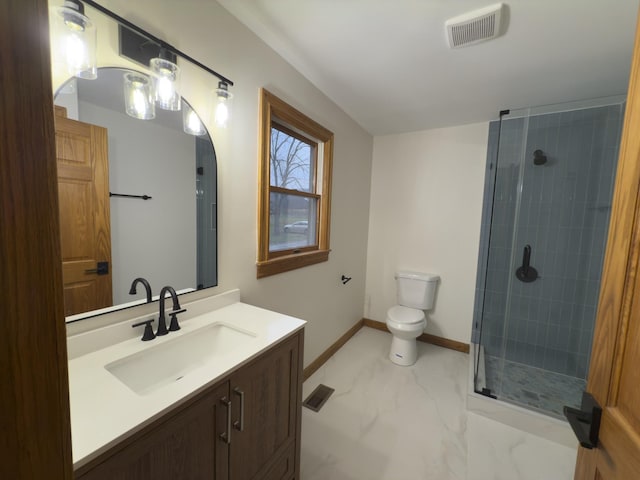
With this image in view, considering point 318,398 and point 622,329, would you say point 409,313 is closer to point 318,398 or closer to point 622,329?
point 318,398

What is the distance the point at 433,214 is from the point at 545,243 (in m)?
0.97

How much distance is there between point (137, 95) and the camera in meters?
1.07

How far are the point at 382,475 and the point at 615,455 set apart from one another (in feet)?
4.11

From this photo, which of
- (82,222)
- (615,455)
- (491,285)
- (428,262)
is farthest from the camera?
(428,262)

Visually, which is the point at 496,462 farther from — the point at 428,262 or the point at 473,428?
the point at 428,262

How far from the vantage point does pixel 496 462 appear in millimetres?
1556

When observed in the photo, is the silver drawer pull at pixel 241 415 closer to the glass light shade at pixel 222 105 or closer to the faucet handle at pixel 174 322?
the faucet handle at pixel 174 322

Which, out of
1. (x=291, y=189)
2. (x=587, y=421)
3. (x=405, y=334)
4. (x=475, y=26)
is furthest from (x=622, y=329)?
(x=405, y=334)

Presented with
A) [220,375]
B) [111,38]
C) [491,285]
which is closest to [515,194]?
[491,285]

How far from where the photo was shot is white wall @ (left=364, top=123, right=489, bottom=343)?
268cm

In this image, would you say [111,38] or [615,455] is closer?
[615,455]

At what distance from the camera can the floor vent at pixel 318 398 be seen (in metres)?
1.94

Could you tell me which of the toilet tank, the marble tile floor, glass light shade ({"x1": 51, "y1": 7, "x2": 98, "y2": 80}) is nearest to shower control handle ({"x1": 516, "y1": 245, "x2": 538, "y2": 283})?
the toilet tank

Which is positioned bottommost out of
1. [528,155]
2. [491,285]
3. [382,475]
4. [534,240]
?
[382,475]
